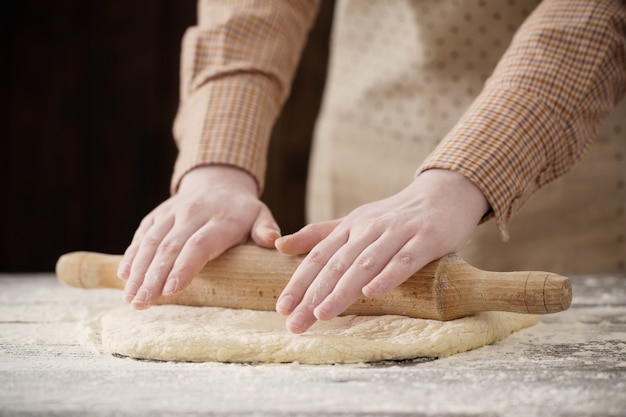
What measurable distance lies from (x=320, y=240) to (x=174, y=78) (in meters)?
2.44

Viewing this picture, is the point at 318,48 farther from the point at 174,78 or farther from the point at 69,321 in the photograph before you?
the point at 69,321

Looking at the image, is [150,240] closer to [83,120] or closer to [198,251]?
[198,251]

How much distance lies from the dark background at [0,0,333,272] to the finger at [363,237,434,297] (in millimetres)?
2507

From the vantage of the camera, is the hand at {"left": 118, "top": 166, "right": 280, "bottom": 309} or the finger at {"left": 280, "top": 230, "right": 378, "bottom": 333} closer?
the finger at {"left": 280, "top": 230, "right": 378, "bottom": 333}

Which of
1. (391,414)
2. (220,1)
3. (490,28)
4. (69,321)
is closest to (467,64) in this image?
(490,28)

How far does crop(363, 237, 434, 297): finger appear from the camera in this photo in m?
0.95

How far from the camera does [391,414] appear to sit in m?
0.69

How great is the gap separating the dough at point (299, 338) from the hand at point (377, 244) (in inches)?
1.8

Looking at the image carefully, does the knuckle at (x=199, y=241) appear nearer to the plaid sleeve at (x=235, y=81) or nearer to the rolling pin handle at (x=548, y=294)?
the plaid sleeve at (x=235, y=81)

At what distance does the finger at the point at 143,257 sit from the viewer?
3.58 ft

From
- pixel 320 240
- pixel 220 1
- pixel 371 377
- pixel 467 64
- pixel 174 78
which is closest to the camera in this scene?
pixel 371 377

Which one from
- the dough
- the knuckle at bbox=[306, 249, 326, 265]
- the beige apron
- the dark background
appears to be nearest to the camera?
the dough

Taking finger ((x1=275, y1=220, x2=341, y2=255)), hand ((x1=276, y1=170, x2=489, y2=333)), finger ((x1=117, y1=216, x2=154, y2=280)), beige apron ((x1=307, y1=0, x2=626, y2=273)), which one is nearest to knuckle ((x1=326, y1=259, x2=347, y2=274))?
hand ((x1=276, y1=170, x2=489, y2=333))

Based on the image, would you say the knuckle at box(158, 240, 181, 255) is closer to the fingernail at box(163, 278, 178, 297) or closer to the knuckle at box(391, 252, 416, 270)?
the fingernail at box(163, 278, 178, 297)
